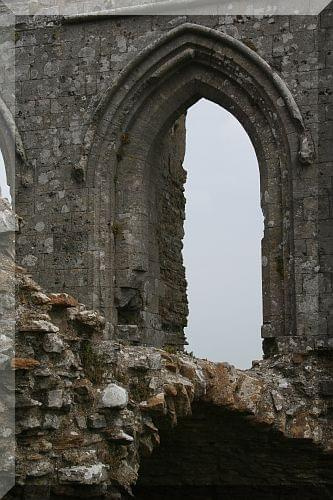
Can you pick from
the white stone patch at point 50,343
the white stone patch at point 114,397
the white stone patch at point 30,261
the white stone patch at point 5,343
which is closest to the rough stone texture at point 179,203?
the white stone patch at point 30,261

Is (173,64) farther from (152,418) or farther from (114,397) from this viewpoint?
(114,397)

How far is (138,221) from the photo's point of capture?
10.7m

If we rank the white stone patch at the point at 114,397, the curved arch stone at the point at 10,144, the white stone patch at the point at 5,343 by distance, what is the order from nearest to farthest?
1. the white stone patch at the point at 5,343
2. the white stone patch at the point at 114,397
3. the curved arch stone at the point at 10,144

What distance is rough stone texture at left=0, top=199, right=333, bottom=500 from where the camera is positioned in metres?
5.36

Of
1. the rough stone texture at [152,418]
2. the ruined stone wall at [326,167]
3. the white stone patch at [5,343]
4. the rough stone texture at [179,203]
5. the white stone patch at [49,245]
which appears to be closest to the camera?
the white stone patch at [5,343]

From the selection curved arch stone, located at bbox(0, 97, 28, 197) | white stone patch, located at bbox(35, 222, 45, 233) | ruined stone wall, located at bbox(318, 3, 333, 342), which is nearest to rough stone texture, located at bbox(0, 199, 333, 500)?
ruined stone wall, located at bbox(318, 3, 333, 342)

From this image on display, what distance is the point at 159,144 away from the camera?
1119 centimetres

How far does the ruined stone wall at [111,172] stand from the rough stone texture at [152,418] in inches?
45.1

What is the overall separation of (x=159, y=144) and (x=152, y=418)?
16.9 ft

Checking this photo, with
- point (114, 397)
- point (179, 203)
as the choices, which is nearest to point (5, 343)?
point (114, 397)

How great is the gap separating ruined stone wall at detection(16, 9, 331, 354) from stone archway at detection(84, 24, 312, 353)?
0.02 m

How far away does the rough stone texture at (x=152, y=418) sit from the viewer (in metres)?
5.36

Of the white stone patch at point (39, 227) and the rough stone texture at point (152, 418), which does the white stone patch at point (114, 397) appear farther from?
the white stone patch at point (39, 227)

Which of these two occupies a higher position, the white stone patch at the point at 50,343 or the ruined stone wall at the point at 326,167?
the ruined stone wall at the point at 326,167
